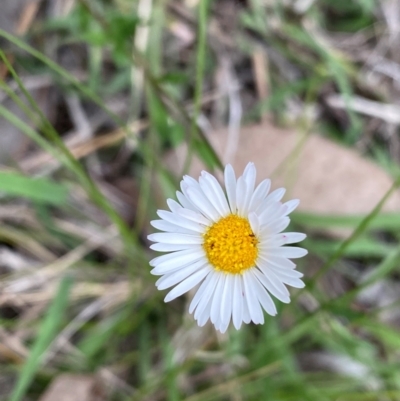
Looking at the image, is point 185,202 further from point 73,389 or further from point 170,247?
point 73,389

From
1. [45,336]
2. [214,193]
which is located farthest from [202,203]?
[45,336]

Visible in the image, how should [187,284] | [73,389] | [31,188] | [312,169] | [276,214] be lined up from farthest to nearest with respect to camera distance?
[312,169] → [73,389] → [31,188] → [187,284] → [276,214]

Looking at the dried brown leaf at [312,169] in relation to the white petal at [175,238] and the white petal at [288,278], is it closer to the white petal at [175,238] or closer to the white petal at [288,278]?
the white petal at [175,238]

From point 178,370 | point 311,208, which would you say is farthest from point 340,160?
point 178,370

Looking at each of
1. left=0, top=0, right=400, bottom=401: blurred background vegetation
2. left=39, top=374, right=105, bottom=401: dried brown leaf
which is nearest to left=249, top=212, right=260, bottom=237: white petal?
left=0, top=0, right=400, bottom=401: blurred background vegetation

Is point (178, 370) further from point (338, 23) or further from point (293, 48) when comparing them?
point (338, 23)

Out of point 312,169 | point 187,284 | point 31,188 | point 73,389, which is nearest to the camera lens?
point 187,284
